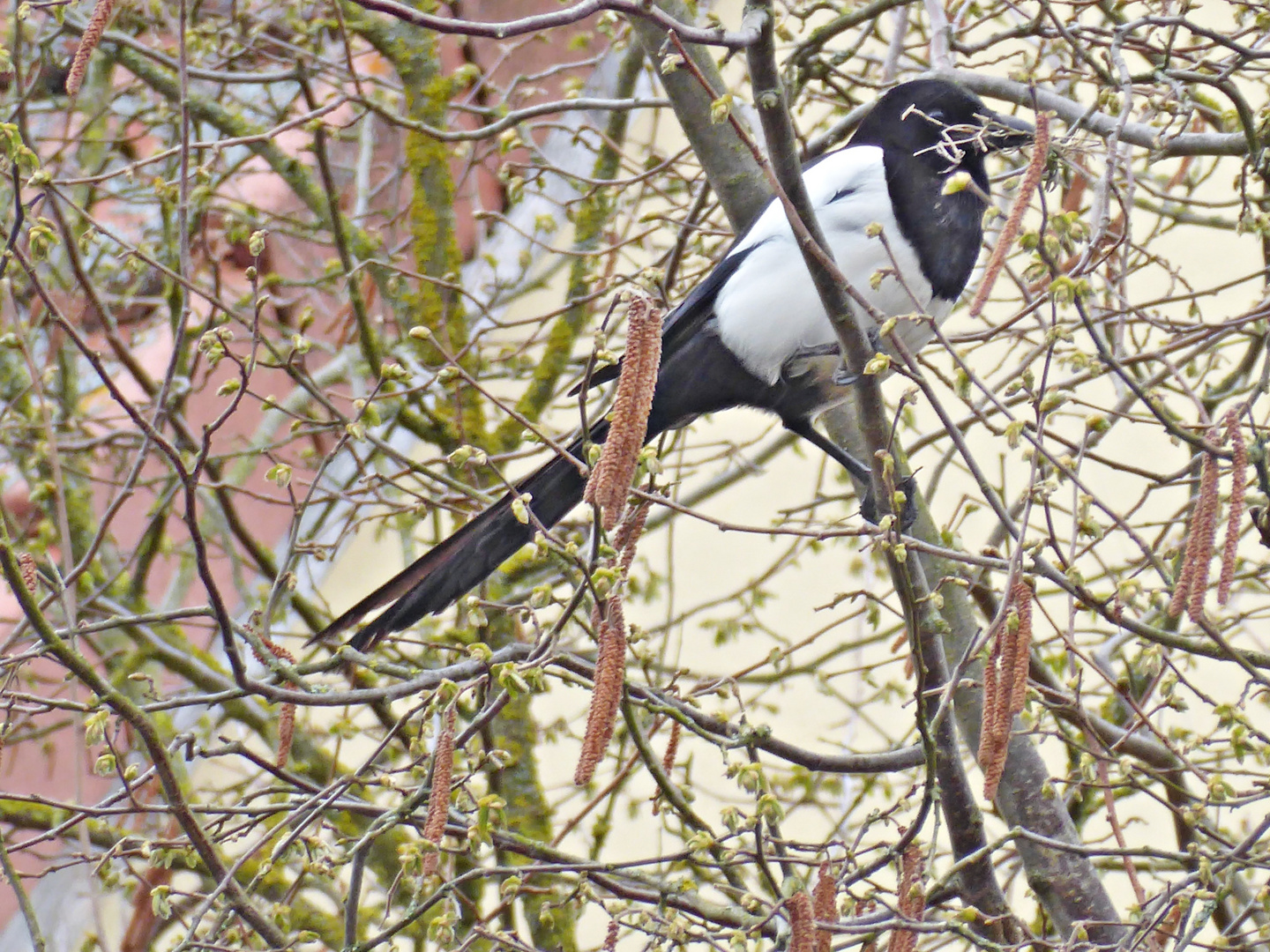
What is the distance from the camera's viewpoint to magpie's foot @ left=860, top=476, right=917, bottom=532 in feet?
8.79

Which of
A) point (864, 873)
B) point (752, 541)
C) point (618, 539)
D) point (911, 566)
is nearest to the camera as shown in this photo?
point (618, 539)

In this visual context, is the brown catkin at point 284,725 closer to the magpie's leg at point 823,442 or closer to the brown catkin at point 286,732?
the brown catkin at point 286,732

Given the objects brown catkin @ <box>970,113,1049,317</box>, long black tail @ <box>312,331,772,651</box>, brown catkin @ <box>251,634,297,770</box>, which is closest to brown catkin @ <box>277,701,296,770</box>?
brown catkin @ <box>251,634,297,770</box>

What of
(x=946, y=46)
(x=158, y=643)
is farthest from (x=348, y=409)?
(x=946, y=46)

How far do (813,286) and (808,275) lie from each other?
0.46 ft

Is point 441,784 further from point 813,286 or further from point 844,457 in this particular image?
point 844,457

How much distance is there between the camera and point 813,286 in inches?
110

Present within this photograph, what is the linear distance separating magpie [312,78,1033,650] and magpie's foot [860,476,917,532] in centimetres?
19

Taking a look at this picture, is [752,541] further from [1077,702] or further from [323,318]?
[1077,702]

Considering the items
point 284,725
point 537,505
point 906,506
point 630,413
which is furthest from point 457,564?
point 630,413

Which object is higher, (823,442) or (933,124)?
(933,124)

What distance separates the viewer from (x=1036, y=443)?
1.65 metres

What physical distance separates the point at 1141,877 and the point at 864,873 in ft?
9.22

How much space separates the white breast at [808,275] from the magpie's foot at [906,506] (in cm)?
29
